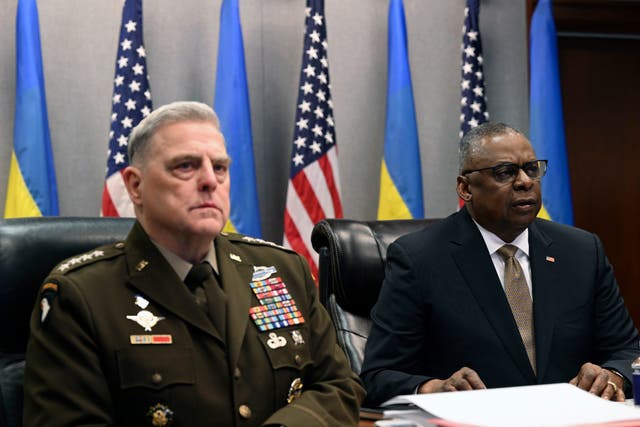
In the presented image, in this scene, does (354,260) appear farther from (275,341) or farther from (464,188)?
(275,341)

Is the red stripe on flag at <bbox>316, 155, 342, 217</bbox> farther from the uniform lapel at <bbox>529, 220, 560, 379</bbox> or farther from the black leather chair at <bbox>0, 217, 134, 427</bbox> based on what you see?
the black leather chair at <bbox>0, 217, 134, 427</bbox>

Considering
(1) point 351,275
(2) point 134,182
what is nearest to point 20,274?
(2) point 134,182

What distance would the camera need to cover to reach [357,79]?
493 cm

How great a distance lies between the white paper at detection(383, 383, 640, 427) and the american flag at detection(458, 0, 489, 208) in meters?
3.08

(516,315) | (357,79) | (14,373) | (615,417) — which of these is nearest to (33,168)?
(357,79)

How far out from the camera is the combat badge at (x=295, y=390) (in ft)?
6.17

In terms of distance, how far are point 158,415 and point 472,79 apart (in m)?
3.44

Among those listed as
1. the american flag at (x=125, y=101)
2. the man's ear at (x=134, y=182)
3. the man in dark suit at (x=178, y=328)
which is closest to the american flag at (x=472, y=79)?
the american flag at (x=125, y=101)

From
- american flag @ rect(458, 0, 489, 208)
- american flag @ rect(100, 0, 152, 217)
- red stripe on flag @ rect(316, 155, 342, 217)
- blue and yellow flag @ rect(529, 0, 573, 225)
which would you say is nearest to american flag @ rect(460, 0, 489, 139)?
american flag @ rect(458, 0, 489, 208)

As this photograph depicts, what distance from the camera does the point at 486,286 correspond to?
2.49 m

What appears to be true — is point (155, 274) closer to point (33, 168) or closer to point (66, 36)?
point (33, 168)

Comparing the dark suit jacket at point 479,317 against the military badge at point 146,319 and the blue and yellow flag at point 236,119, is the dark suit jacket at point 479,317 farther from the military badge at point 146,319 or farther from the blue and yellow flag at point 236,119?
the blue and yellow flag at point 236,119

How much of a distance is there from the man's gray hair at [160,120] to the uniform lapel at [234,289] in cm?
28

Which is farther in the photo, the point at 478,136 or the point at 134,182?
the point at 478,136
